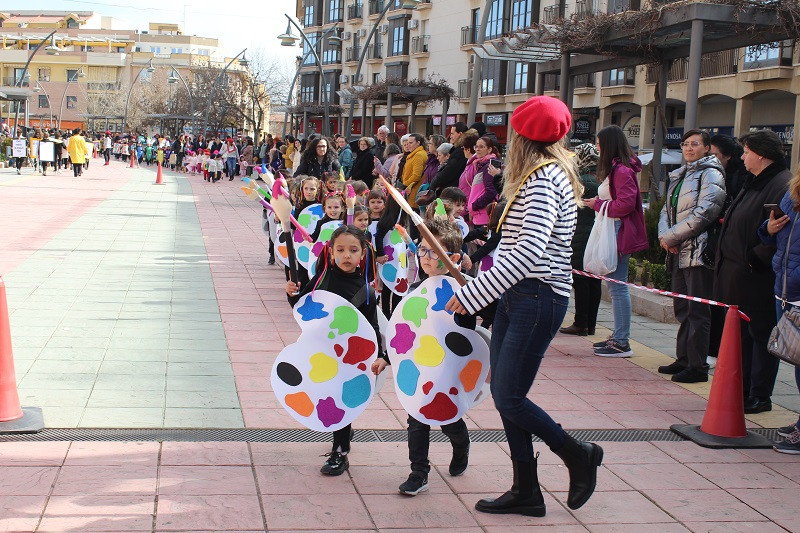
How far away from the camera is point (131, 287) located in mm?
10992

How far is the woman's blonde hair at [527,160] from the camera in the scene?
4.33m

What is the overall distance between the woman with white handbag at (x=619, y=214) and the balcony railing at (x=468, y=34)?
136ft

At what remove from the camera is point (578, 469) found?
14.8 ft

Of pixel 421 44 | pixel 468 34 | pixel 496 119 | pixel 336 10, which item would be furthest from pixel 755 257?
pixel 336 10

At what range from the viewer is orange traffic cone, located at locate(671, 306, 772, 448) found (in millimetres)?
5914

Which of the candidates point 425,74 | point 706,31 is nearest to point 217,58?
point 425,74

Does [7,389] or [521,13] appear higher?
[521,13]

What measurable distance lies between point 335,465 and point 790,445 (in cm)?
275

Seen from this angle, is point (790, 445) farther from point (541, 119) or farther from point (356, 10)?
point (356, 10)

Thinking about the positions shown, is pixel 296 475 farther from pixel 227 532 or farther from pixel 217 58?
pixel 217 58

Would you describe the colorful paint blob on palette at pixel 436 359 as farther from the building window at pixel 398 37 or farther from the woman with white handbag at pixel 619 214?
the building window at pixel 398 37

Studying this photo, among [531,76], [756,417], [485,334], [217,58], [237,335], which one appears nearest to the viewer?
[485,334]

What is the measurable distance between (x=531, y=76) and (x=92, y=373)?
127 feet

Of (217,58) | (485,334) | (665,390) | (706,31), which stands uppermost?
(217,58)
